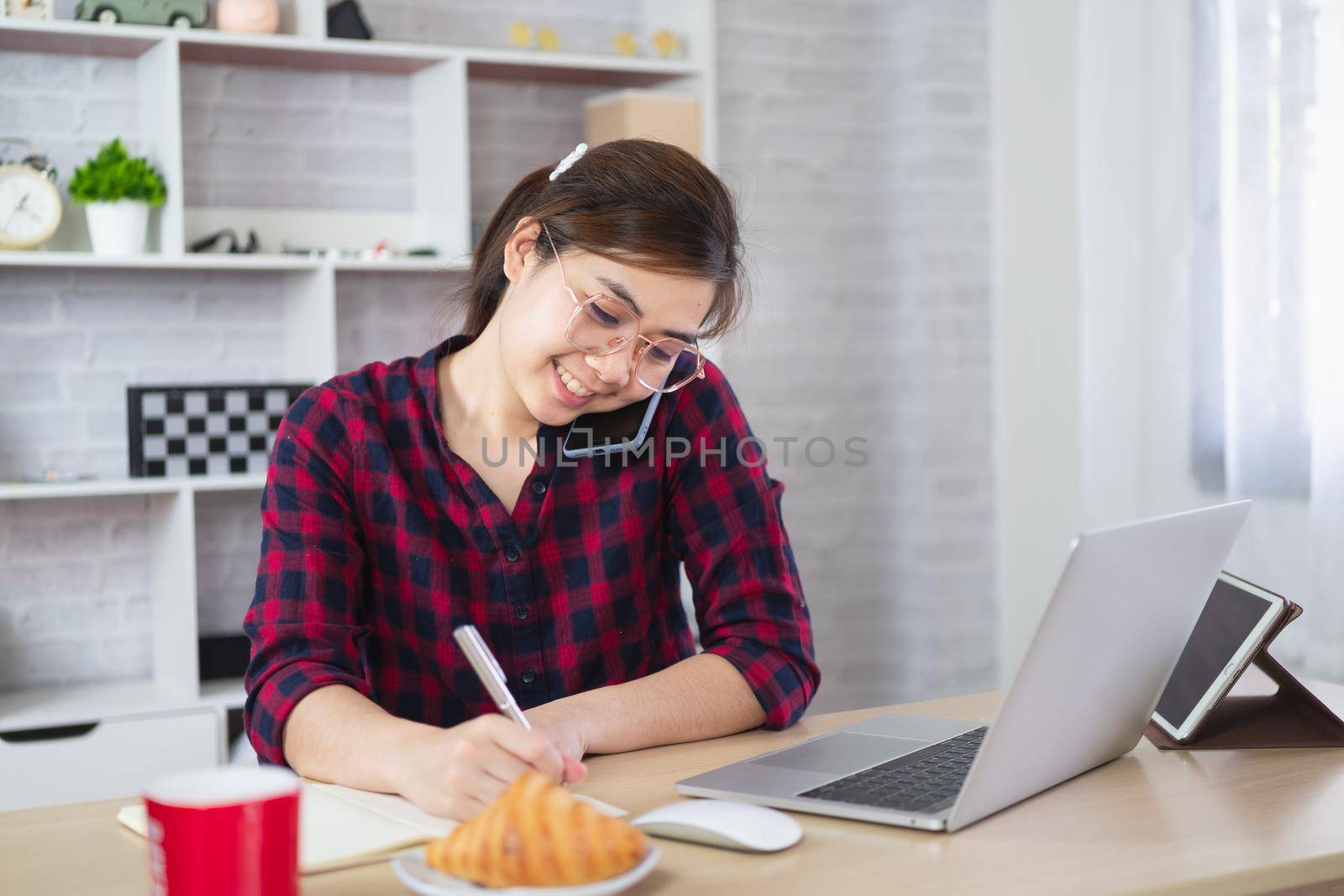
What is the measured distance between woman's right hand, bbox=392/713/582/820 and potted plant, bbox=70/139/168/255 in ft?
5.94

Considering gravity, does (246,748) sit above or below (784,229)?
below

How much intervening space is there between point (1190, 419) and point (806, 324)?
103cm

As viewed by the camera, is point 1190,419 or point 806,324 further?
point 806,324

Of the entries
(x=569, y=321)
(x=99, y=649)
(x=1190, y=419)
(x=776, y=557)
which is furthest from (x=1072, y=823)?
(x=99, y=649)

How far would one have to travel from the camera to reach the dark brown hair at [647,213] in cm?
138

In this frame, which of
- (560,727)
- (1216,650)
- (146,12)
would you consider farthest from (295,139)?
(1216,650)

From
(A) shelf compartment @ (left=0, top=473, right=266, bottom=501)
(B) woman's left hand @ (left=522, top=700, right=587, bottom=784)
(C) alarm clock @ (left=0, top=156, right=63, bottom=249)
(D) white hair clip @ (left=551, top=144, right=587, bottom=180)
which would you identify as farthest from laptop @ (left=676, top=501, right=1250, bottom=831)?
(C) alarm clock @ (left=0, top=156, right=63, bottom=249)

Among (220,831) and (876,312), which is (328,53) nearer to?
(876,312)

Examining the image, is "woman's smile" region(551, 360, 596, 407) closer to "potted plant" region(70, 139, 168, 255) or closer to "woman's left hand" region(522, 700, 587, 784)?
"woman's left hand" region(522, 700, 587, 784)

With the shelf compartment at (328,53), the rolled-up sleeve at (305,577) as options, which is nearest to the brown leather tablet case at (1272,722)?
the rolled-up sleeve at (305,577)

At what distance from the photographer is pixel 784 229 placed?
329 cm

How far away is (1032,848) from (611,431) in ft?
2.52

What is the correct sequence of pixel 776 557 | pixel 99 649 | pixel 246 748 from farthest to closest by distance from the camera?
pixel 99 649
pixel 246 748
pixel 776 557

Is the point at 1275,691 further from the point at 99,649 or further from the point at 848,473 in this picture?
the point at 99,649
